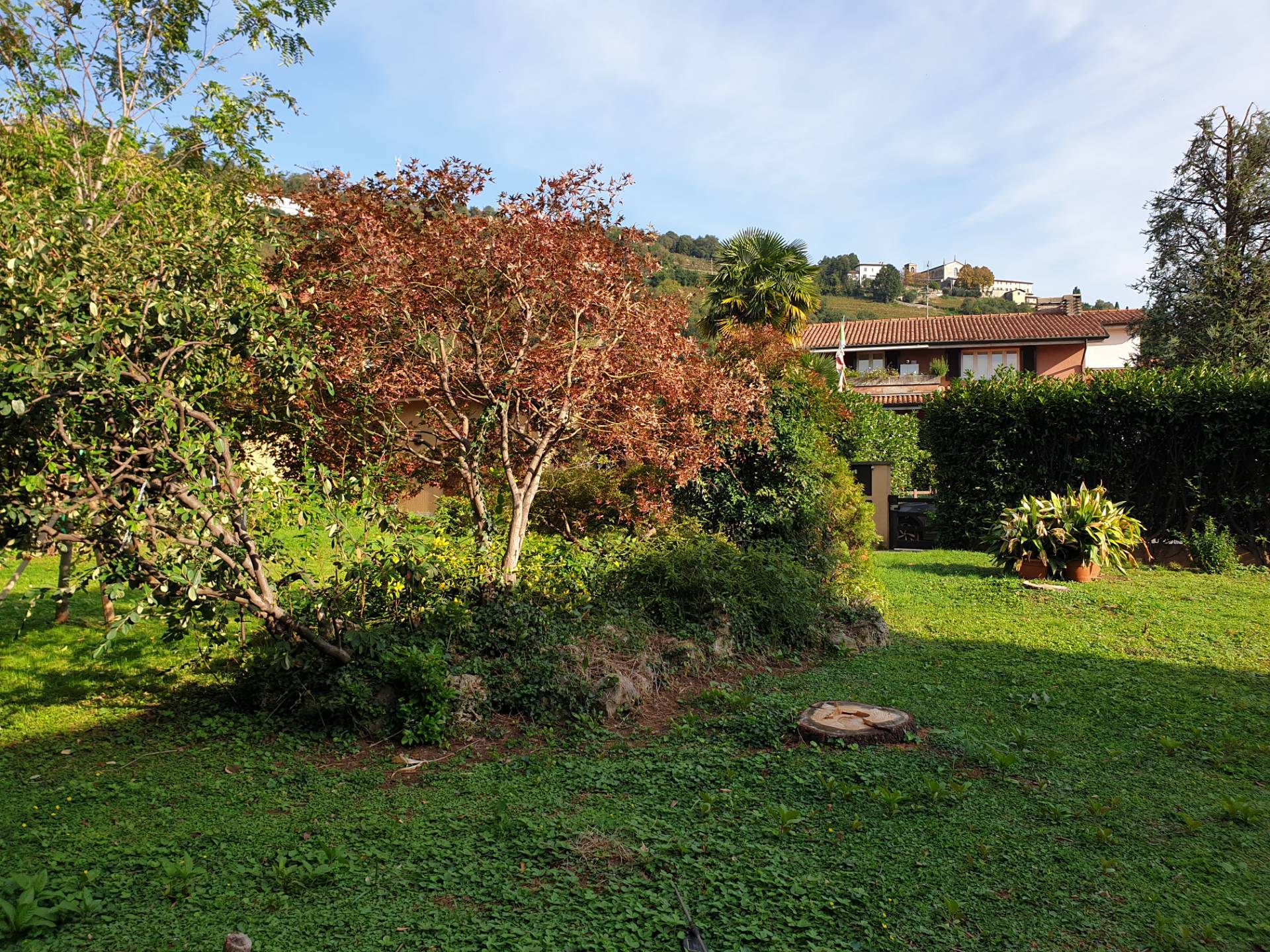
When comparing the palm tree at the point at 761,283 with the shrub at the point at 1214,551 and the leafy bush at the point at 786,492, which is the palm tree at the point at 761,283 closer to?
the shrub at the point at 1214,551

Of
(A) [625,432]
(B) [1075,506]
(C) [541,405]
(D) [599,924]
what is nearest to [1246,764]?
(D) [599,924]

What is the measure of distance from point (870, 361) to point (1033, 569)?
3053 cm

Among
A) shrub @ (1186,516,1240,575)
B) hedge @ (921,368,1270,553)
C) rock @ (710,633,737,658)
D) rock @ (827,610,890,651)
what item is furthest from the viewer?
hedge @ (921,368,1270,553)

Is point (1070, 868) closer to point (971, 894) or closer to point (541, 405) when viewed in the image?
point (971, 894)

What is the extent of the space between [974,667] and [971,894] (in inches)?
141

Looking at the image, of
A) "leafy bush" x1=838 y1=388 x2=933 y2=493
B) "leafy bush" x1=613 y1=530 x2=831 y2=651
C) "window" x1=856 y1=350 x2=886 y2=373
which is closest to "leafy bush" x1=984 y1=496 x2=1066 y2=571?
"leafy bush" x1=613 y1=530 x2=831 y2=651

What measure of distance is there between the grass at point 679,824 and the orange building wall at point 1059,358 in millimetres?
34558

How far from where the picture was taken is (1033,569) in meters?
10.1

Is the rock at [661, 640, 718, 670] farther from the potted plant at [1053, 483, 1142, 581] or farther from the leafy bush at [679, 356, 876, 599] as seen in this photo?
the potted plant at [1053, 483, 1142, 581]

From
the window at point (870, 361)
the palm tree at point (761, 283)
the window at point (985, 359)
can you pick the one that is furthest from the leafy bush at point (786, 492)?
the window at point (985, 359)

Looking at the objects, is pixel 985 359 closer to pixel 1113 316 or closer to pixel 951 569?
pixel 1113 316

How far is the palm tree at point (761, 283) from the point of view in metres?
23.1

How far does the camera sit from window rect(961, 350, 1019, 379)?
3741 centimetres

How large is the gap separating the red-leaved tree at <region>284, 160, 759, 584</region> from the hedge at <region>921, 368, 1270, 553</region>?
25.8 feet
